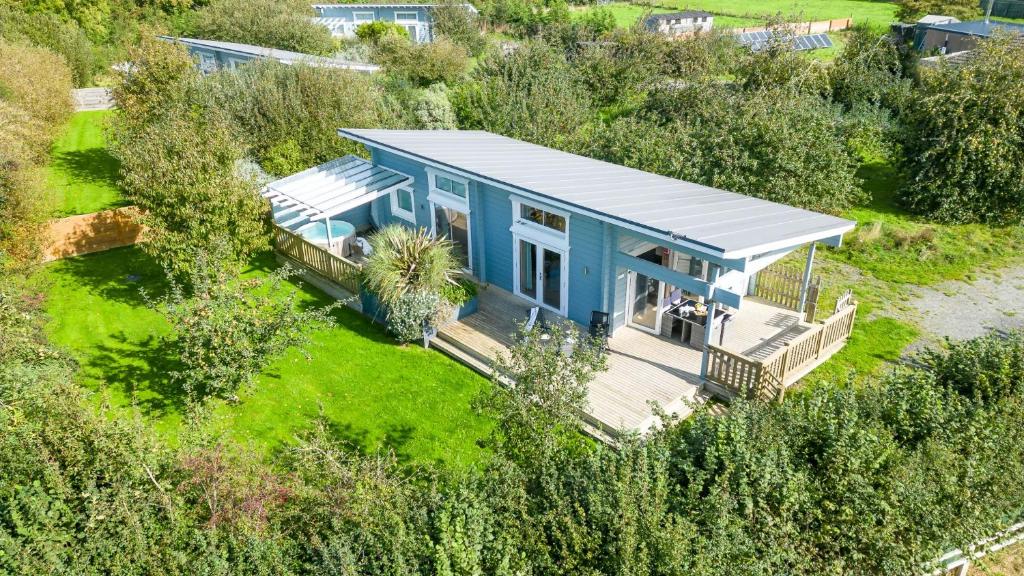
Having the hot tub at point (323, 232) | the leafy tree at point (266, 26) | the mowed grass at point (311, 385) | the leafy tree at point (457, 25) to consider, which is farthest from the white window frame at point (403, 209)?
the leafy tree at point (457, 25)

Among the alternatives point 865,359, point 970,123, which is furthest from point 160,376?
point 970,123

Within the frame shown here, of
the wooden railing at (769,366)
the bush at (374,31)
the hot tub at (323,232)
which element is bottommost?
the wooden railing at (769,366)

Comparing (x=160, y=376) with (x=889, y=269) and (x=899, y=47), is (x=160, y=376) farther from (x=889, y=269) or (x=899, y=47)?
(x=899, y=47)

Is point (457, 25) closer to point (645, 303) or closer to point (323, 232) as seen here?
point (323, 232)

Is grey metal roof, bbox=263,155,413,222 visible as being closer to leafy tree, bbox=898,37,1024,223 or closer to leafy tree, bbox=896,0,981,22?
leafy tree, bbox=898,37,1024,223

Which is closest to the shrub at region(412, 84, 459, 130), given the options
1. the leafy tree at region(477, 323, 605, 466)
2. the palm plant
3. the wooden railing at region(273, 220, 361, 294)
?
the wooden railing at region(273, 220, 361, 294)

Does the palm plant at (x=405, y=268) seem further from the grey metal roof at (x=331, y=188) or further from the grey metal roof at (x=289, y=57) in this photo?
the grey metal roof at (x=289, y=57)
